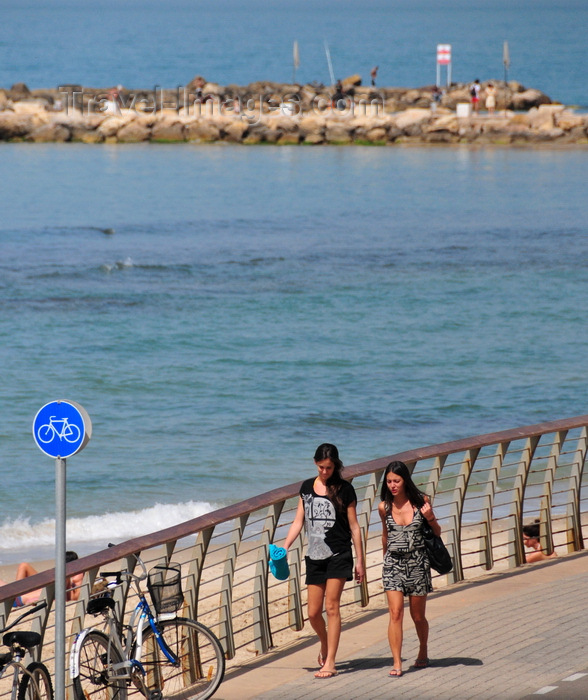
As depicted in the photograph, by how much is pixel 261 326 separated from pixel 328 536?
23.0 m

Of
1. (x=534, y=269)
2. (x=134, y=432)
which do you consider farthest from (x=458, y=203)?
(x=134, y=432)

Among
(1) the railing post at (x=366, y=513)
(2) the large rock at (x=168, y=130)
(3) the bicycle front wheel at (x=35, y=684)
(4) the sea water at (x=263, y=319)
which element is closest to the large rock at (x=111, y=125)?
(2) the large rock at (x=168, y=130)

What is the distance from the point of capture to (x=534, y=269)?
1451 inches

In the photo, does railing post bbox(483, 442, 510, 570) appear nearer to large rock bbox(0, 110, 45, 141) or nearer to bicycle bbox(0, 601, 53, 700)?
bicycle bbox(0, 601, 53, 700)

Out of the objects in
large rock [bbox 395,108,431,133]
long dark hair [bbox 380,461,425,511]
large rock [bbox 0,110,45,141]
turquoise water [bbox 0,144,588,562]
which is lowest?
turquoise water [bbox 0,144,588,562]

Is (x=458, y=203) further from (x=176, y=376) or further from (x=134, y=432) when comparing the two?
(x=134, y=432)

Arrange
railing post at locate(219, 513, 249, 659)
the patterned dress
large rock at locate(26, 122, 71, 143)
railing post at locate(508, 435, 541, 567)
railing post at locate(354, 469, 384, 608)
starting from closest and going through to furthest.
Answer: the patterned dress
railing post at locate(219, 513, 249, 659)
railing post at locate(354, 469, 384, 608)
railing post at locate(508, 435, 541, 567)
large rock at locate(26, 122, 71, 143)

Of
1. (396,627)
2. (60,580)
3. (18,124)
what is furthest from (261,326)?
(18,124)

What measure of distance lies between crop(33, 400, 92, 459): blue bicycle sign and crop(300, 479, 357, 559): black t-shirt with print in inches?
70.0

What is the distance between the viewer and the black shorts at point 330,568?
22.2ft

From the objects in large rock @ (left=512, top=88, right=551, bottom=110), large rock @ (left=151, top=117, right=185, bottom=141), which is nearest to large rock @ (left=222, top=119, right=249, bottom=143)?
large rock @ (left=151, top=117, right=185, bottom=141)

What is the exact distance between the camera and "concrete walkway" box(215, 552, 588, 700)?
6207 mm

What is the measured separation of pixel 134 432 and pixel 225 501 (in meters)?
4.24

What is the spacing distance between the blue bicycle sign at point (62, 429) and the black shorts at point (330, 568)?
1.90 meters
